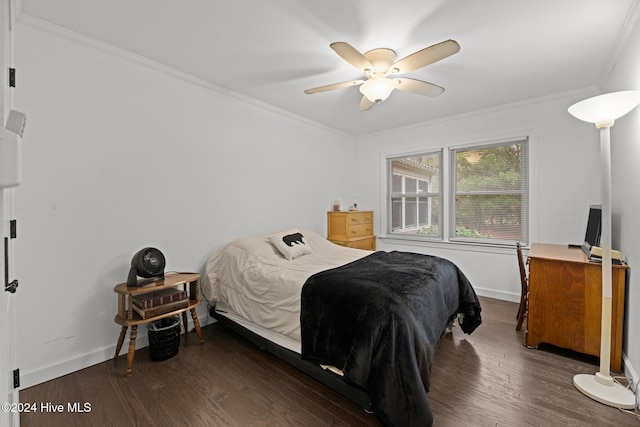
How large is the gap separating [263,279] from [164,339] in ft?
3.16

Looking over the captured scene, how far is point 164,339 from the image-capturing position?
7.77 ft

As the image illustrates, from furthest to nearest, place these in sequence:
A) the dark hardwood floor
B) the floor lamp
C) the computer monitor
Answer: the computer monitor
the floor lamp
the dark hardwood floor

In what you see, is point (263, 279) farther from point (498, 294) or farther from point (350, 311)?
point (498, 294)

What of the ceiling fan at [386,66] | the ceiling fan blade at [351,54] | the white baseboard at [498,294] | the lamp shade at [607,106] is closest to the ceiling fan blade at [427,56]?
the ceiling fan at [386,66]

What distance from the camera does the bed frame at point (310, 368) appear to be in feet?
5.88

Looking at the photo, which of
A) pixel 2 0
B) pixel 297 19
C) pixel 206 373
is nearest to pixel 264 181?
pixel 297 19

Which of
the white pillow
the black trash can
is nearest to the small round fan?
the black trash can

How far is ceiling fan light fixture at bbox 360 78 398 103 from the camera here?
2322 millimetres

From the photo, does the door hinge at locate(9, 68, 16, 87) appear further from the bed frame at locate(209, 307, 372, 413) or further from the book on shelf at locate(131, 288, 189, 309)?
the bed frame at locate(209, 307, 372, 413)

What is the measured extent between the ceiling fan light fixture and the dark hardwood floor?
7.71ft

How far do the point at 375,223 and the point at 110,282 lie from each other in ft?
13.2

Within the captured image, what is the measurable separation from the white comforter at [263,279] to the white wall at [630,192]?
2.16 meters

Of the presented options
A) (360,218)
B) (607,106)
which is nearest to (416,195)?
(360,218)

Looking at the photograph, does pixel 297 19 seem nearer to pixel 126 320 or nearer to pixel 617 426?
pixel 126 320
